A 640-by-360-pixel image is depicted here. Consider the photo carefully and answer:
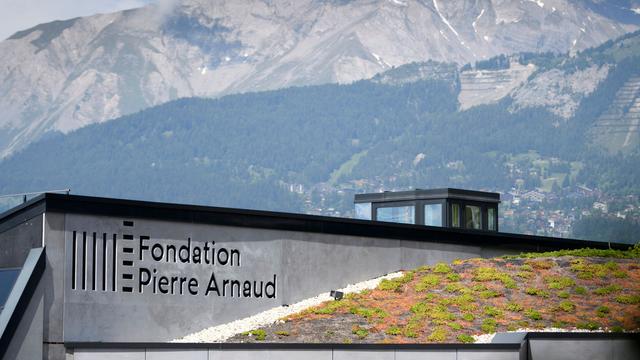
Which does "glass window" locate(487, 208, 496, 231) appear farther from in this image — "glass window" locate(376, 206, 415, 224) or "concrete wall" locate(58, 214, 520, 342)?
"concrete wall" locate(58, 214, 520, 342)

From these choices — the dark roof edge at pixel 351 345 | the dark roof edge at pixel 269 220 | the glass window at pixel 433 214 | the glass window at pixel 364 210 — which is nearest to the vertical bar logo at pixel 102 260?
the dark roof edge at pixel 269 220

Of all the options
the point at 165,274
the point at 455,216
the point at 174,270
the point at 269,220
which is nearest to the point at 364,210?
the point at 455,216

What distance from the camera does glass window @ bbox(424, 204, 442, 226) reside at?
5491 cm

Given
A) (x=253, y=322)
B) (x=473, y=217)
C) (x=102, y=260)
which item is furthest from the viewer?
(x=473, y=217)

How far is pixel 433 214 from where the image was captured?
181 ft

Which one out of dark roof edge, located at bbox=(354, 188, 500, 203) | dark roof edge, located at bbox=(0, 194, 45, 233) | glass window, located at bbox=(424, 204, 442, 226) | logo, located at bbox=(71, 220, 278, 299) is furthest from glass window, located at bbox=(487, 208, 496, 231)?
dark roof edge, located at bbox=(0, 194, 45, 233)

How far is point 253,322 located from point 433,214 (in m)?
15.8

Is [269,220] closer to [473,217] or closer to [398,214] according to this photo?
[398,214]

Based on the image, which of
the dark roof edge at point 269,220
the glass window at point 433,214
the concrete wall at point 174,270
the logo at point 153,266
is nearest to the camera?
the concrete wall at point 174,270

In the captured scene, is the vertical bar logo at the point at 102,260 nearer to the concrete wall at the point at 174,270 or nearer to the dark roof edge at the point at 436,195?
the concrete wall at the point at 174,270

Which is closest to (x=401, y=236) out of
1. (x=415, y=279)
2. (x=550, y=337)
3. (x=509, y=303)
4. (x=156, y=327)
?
(x=415, y=279)

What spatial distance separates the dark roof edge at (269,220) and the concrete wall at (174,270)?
223mm

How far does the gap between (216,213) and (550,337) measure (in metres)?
13.3

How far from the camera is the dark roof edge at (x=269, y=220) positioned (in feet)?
124
